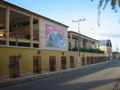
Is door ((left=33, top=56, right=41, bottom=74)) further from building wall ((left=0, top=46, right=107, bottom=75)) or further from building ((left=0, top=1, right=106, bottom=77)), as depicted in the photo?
building wall ((left=0, top=46, right=107, bottom=75))

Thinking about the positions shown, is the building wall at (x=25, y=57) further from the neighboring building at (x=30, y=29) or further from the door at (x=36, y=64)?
the neighboring building at (x=30, y=29)

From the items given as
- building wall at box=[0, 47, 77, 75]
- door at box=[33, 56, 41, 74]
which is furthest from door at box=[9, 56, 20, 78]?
door at box=[33, 56, 41, 74]

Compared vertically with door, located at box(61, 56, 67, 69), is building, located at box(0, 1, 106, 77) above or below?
above

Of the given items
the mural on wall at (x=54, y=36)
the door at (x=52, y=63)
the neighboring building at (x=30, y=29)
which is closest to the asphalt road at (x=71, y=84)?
the door at (x=52, y=63)

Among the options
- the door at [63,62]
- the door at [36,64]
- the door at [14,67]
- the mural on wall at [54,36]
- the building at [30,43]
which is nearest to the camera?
the door at [14,67]

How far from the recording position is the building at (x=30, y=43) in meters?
21.2

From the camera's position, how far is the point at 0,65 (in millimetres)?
20125

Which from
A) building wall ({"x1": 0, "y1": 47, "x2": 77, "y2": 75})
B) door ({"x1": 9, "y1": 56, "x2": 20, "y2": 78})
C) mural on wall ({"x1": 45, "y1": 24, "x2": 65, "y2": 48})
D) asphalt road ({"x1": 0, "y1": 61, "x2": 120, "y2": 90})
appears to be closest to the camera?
asphalt road ({"x1": 0, "y1": 61, "x2": 120, "y2": 90})

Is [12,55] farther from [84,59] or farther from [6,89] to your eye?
[84,59]

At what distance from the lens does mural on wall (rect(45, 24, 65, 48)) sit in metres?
37.8

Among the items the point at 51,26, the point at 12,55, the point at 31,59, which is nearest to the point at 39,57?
the point at 31,59

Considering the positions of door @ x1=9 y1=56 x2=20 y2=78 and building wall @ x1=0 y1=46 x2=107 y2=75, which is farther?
building wall @ x1=0 y1=46 x2=107 y2=75

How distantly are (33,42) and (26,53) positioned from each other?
9.50 metres

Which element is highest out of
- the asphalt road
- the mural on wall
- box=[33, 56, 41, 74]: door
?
the mural on wall
